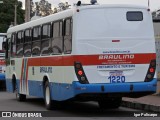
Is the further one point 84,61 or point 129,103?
point 129,103

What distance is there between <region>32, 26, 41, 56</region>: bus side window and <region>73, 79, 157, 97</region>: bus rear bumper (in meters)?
4.01

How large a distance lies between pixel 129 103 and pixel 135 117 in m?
3.29

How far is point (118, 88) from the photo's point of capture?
13977 millimetres

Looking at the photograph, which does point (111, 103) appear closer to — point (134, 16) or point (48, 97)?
point (48, 97)

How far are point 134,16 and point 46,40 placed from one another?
345cm

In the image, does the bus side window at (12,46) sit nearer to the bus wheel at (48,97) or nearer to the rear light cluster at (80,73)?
the bus wheel at (48,97)

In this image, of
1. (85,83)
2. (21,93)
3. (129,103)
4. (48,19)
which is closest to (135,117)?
(85,83)

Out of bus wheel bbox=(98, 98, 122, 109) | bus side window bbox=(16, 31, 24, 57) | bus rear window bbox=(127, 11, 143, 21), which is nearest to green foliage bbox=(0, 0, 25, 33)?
bus side window bbox=(16, 31, 24, 57)

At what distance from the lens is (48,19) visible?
1653cm

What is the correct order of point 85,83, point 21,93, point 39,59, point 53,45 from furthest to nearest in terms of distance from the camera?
point 21,93 < point 39,59 < point 53,45 < point 85,83

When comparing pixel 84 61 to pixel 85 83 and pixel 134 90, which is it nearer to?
pixel 85 83

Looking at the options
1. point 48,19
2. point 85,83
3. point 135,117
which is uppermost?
point 48,19

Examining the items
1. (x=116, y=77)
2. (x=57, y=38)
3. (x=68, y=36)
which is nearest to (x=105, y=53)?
(x=116, y=77)

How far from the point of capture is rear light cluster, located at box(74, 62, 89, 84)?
13930mm
